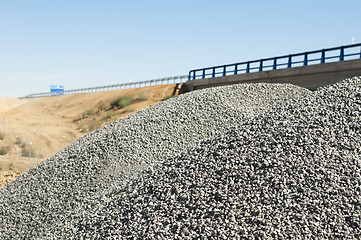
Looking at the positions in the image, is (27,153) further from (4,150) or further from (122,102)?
(122,102)

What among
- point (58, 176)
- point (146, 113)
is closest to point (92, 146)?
point (58, 176)

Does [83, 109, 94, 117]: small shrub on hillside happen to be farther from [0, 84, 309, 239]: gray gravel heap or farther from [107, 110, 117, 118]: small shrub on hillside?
[0, 84, 309, 239]: gray gravel heap

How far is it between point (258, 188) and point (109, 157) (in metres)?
4.77

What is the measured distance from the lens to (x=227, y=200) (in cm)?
548

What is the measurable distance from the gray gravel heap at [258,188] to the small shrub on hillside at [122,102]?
2922 centimetres

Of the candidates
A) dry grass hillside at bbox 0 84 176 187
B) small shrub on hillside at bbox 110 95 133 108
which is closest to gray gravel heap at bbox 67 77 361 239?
dry grass hillside at bbox 0 84 176 187

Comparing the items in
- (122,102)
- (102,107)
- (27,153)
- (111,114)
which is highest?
(27,153)

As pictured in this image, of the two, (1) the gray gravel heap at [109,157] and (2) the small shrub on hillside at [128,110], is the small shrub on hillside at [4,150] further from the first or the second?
(1) the gray gravel heap at [109,157]

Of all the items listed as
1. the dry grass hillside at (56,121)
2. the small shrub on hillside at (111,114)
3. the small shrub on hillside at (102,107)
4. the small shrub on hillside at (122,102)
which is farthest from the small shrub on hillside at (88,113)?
the small shrub on hillside at (111,114)

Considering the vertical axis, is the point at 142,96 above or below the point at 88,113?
above

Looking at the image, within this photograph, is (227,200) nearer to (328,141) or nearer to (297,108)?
(328,141)

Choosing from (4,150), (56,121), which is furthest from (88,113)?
(4,150)

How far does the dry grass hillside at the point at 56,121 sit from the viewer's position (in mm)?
21703

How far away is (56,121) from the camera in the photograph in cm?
3997
